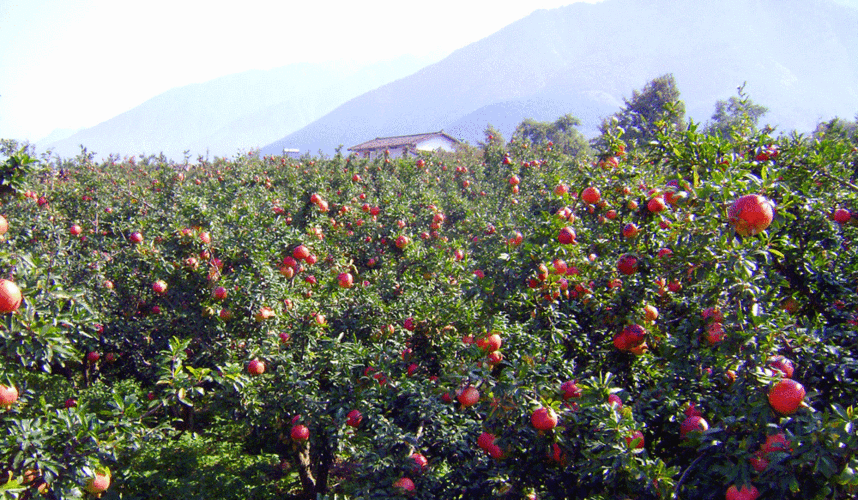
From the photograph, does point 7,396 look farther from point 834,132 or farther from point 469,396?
point 834,132

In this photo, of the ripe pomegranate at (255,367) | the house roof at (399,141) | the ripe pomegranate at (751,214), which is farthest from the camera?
the house roof at (399,141)

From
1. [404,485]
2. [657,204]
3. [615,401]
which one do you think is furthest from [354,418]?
[657,204]

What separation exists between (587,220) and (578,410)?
8.65 feet

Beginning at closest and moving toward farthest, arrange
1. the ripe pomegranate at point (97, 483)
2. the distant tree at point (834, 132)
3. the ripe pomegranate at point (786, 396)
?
1. the ripe pomegranate at point (786, 396)
2. the ripe pomegranate at point (97, 483)
3. the distant tree at point (834, 132)

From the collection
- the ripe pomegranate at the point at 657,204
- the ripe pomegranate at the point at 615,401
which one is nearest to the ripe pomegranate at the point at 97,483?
the ripe pomegranate at the point at 615,401

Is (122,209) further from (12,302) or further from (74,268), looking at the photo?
(12,302)

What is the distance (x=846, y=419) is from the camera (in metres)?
1.81

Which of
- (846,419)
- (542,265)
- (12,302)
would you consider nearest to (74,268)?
(12,302)

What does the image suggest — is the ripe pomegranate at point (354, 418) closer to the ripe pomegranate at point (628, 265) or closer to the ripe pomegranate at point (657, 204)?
the ripe pomegranate at point (628, 265)

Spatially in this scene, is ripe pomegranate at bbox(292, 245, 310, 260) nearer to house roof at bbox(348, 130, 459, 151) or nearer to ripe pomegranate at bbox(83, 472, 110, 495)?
ripe pomegranate at bbox(83, 472, 110, 495)

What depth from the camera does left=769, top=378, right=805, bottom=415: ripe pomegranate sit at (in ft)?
6.69

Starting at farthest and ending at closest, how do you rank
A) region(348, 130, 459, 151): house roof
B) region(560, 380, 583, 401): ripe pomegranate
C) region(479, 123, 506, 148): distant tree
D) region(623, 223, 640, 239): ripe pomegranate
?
region(348, 130, 459, 151): house roof < region(479, 123, 506, 148): distant tree < region(623, 223, 640, 239): ripe pomegranate < region(560, 380, 583, 401): ripe pomegranate

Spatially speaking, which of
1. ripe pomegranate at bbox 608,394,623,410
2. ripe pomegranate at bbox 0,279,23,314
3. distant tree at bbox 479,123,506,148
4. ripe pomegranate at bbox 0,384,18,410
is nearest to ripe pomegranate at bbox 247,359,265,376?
ripe pomegranate at bbox 0,384,18,410

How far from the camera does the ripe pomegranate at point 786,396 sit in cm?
204
